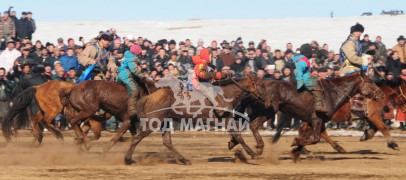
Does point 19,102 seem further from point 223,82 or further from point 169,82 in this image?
point 223,82

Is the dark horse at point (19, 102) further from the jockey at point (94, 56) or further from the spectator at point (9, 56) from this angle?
the jockey at point (94, 56)

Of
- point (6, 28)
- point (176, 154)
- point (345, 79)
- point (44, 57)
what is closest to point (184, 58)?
point (44, 57)

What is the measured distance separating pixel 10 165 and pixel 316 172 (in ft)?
16.2

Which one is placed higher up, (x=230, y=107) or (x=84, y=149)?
(x=230, y=107)

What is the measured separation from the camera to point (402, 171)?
14172 millimetres

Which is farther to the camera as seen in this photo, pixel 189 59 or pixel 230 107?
pixel 189 59

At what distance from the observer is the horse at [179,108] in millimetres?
15039

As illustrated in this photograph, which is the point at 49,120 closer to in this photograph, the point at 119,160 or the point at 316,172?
the point at 119,160

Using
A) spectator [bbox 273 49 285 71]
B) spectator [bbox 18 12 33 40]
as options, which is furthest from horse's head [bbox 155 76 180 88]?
spectator [bbox 18 12 33 40]

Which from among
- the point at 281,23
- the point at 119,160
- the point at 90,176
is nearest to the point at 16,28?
the point at 119,160

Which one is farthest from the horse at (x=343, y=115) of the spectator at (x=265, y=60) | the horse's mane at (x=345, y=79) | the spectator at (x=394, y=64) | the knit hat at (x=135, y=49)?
the spectator at (x=265, y=60)

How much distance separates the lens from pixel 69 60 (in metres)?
23.6

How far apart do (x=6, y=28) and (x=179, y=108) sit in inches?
519

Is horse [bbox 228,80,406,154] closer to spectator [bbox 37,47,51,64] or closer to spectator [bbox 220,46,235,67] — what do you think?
spectator [bbox 220,46,235,67]
